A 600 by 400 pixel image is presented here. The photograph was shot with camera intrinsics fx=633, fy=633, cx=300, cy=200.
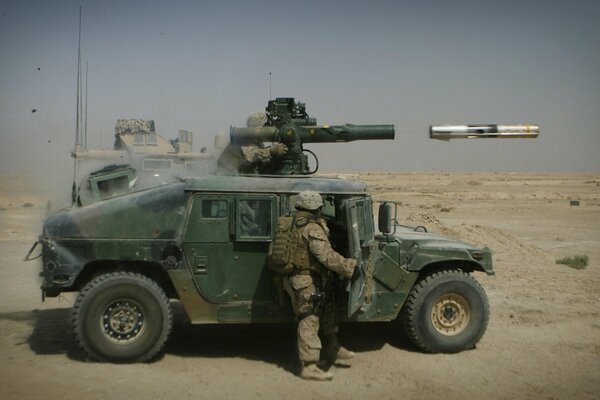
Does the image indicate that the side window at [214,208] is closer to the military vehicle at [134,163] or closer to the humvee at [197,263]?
the humvee at [197,263]

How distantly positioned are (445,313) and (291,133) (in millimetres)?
2940

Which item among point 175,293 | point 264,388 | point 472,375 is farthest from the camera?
point 175,293

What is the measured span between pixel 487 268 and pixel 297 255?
246 centimetres

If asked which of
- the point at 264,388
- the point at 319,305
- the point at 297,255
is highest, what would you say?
the point at 297,255

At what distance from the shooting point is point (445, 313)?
7.27 m

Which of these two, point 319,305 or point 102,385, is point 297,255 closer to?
point 319,305

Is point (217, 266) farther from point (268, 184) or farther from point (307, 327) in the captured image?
point (307, 327)

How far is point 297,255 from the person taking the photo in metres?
6.32

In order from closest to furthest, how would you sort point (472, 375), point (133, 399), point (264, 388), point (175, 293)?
1. point (133, 399)
2. point (264, 388)
3. point (472, 375)
4. point (175, 293)

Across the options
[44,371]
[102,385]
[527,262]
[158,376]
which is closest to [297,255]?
[158,376]

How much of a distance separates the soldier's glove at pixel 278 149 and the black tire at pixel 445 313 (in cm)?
240

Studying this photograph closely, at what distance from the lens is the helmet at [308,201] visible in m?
6.39

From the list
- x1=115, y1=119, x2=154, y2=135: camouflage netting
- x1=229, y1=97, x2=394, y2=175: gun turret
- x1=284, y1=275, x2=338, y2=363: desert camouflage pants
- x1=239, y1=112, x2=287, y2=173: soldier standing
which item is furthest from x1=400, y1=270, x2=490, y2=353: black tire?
x1=115, y1=119, x2=154, y2=135: camouflage netting

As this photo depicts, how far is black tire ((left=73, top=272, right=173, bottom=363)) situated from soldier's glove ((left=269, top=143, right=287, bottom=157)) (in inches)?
95.1
